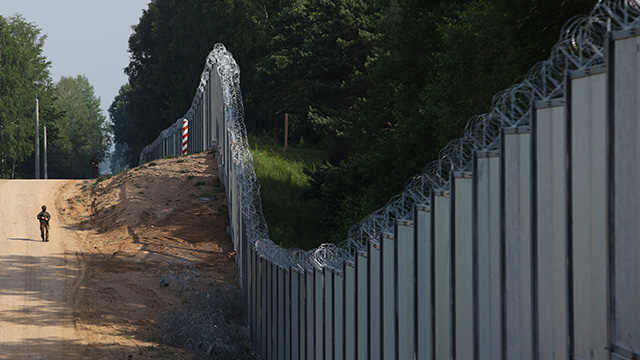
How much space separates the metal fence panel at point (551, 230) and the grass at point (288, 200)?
20.0 meters

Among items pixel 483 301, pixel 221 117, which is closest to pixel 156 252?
pixel 221 117

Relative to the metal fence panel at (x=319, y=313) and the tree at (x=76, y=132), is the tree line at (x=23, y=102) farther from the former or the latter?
the metal fence panel at (x=319, y=313)

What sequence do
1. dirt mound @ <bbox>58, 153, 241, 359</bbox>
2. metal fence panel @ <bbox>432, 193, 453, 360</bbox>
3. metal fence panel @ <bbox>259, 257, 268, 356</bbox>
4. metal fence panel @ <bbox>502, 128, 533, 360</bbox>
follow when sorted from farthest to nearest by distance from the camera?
dirt mound @ <bbox>58, 153, 241, 359</bbox>
metal fence panel @ <bbox>259, 257, 268, 356</bbox>
metal fence panel @ <bbox>432, 193, 453, 360</bbox>
metal fence panel @ <bbox>502, 128, 533, 360</bbox>

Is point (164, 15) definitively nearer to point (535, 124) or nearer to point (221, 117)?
point (221, 117)

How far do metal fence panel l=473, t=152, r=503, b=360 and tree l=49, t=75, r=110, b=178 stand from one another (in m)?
72.3

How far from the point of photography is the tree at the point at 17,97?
6519 centimetres

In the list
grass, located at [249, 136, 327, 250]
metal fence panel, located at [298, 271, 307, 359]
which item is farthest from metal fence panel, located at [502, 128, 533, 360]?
grass, located at [249, 136, 327, 250]

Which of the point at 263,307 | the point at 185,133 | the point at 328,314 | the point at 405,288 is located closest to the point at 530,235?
the point at 405,288

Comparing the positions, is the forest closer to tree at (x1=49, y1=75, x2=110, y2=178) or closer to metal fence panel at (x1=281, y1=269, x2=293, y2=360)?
metal fence panel at (x1=281, y1=269, x2=293, y2=360)

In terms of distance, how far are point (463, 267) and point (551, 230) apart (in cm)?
130

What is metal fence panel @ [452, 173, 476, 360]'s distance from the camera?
21.1 feet

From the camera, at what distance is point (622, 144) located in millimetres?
4660

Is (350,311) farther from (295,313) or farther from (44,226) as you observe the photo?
(44,226)

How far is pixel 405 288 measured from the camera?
7738 mm
